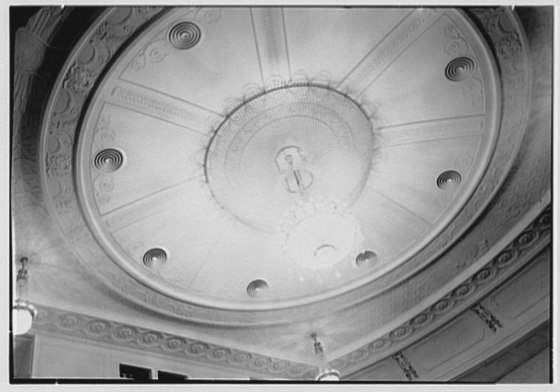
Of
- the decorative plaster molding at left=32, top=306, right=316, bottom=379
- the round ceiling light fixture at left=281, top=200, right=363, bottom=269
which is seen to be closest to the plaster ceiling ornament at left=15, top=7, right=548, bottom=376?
the round ceiling light fixture at left=281, top=200, right=363, bottom=269

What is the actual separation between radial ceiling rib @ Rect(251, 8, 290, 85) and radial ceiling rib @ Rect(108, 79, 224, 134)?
2.04 ft

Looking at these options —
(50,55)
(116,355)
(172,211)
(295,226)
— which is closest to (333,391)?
(295,226)

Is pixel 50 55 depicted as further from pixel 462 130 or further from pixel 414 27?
pixel 462 130

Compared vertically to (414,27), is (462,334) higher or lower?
lower

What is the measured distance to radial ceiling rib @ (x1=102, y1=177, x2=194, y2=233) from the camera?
6121 mm

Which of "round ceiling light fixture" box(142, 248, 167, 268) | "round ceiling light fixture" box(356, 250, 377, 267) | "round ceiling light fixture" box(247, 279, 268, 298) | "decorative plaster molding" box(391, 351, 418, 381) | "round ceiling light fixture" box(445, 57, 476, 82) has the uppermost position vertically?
"round ceiling light fixture" box(445, 57, 476, 82)

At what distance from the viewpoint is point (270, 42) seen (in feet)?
17.2

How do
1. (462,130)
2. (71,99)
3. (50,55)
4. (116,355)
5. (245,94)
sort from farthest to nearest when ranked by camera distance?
(116,355) → (462,130) → (245,94) → (71,99) → (50,55)

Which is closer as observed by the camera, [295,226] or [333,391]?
[333,391]

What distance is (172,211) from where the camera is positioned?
6270 millimetres

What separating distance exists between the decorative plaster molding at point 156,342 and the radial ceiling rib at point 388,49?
3.28 metres

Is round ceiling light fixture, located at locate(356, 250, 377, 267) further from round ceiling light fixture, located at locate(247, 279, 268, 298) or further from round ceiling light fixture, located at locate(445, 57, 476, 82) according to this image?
round ceiling light fixture, located at locate(445, 57, 476, 82)

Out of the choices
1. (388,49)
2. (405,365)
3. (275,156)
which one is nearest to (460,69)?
(388,49)

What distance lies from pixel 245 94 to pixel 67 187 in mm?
1748
